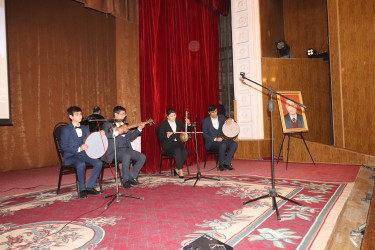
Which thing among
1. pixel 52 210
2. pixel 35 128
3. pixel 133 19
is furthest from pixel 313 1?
pixel 52 210

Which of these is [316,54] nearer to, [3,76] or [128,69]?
[128,69]

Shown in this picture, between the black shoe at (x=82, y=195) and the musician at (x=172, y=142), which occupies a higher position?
the musician at (x=172, y=142)

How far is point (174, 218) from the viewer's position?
2531 millimetres

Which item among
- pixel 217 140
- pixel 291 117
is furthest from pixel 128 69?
pixel 291 117

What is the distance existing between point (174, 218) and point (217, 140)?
2.79m

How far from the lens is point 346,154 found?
5285 millimetres

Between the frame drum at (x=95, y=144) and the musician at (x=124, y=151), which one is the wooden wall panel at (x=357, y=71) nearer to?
the musician at (x=124, y=151)

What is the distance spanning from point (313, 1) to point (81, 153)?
8.23 metres

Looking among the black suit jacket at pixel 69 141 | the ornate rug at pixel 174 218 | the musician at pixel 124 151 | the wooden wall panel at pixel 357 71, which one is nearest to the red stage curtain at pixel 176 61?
the musician at pixel 124 151

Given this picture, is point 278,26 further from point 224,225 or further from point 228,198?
point 224,225

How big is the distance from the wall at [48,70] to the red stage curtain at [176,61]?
92.9 inches

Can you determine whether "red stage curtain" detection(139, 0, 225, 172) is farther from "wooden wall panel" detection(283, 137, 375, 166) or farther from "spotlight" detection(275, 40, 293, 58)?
"wooden wall panel" detection(283, 137, 375, 166)

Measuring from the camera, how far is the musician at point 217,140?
528cm

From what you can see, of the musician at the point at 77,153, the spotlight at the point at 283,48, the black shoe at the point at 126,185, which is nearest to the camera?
the musician at the point at 77,153
